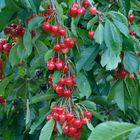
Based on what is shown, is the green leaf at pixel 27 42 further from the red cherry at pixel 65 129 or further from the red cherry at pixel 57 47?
the red cherry at pixel 65 129

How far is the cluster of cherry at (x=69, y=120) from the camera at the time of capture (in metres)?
1.34

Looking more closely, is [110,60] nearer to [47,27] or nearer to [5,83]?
[47,27]

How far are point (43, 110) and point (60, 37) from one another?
271mm

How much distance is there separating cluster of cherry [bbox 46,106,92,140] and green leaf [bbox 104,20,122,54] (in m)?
0.22

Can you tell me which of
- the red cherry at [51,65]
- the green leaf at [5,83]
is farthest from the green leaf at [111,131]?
the green leaf at [5,83]

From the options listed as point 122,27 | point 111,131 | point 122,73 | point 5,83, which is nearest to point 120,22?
point 122,27

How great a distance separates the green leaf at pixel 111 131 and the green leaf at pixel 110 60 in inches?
13.7

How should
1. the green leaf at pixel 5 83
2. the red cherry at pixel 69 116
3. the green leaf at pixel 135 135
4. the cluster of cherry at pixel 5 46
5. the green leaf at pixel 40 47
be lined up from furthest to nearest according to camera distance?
1. the green leaf at pixel 5 83
2. the cluster of cherry at pixel 5 46
3. the green leaf at pixel 40 47
4. the red cherry at pixel 69 116
5. the green leaf at pixel 135 135

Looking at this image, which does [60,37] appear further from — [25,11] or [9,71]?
[9,71]

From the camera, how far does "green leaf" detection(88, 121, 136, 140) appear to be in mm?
1035

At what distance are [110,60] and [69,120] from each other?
9.0 inches

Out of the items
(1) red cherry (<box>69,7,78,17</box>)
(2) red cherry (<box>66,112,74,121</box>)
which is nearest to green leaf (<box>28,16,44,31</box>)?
(1) red cherry (<box>69,7,78,17</box>)

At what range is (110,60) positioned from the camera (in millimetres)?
1388

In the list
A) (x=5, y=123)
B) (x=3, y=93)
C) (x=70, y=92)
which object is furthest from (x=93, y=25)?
(x=5, y=123)
